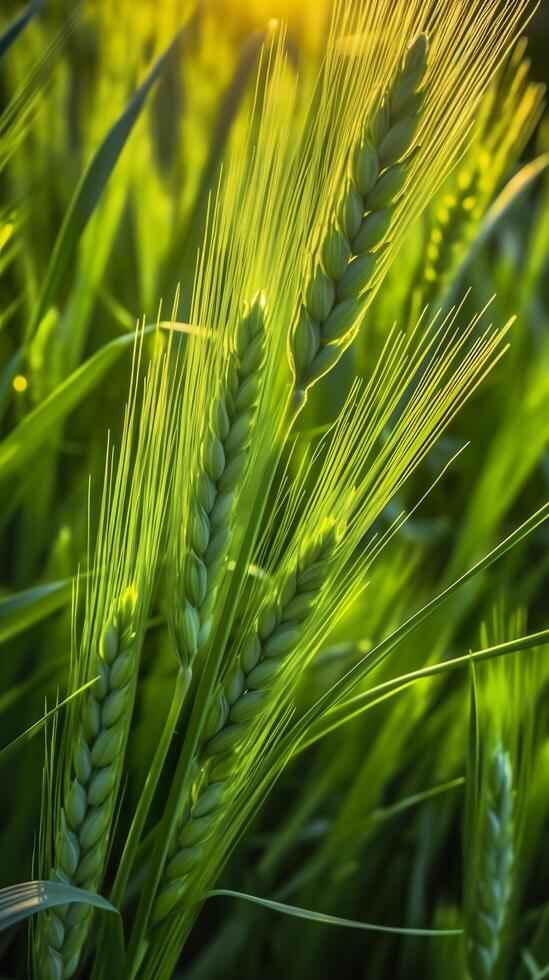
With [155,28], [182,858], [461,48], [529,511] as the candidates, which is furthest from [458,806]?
[155,28]

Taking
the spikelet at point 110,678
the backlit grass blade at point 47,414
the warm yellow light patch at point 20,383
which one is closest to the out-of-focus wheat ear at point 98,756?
the spikelet at point 110,678

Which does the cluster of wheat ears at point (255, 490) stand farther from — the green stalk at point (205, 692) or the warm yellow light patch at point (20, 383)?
the warm yellow light patch at point (20, 383)

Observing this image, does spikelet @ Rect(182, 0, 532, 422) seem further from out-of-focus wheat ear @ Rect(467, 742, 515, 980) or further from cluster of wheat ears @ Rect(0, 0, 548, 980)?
out-of-focus wheat ear @ Rect(467, 742, 515, 980)

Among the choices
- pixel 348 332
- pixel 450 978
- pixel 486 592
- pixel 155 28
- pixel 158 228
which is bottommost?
pixel 450 978

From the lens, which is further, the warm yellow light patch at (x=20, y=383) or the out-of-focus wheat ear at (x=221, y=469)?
the warm yellow light patch at (x=20, y=383)

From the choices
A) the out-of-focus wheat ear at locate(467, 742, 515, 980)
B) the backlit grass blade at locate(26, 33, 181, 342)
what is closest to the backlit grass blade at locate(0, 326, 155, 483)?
the backlit grass blade at locate(26, 33, 181, 342)

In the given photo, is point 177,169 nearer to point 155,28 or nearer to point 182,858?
point 155,28

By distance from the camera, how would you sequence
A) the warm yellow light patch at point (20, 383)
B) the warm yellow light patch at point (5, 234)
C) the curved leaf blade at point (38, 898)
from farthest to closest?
the warm yellow light patch at point (20, 383), the warm yellow light patch at point (5, 234), the curved leaf blade at point (38, 898)
